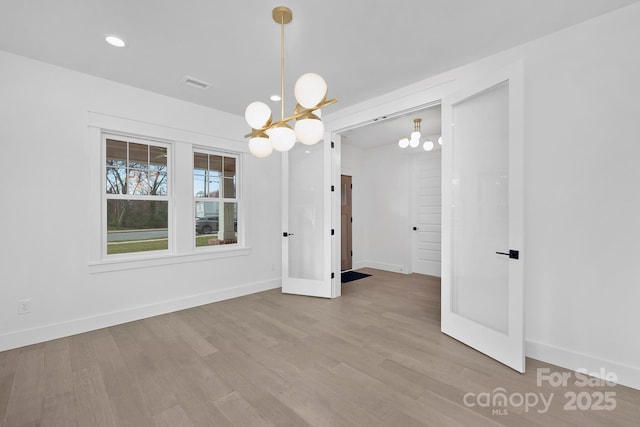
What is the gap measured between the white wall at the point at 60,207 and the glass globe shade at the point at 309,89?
2792 mm

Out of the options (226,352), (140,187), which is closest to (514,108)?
(226,352)

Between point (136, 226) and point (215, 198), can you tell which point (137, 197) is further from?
point (215, 198)

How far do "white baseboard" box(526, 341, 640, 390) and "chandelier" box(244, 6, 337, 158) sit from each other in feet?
8.66

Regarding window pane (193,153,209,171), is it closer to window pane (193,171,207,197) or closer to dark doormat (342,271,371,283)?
window pane (193,171,207,197)

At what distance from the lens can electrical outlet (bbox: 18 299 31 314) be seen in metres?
2.68

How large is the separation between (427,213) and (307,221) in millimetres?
2714

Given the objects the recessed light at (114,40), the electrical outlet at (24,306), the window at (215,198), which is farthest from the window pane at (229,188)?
the electrical outlet at (24,306)

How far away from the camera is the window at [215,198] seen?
13.5 ft

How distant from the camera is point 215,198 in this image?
4246mm

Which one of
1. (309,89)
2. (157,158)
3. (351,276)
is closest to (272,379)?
(309,89)

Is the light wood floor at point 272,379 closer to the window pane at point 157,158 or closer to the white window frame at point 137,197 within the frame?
the white window frame at point 137,197

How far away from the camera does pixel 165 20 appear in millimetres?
2188

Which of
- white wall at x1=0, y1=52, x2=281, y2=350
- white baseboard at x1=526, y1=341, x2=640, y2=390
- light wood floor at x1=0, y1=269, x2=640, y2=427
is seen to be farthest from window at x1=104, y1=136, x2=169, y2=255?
white baseboard at x1=526, y1=341, x2=640, y2=390

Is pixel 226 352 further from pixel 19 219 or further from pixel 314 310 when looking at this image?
pixel 19 219
